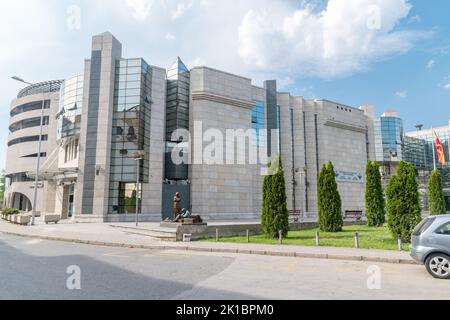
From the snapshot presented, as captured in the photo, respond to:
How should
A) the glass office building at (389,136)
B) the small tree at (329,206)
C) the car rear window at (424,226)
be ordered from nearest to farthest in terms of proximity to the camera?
1. the car rear window at (424,226)
2. the small tree at (329,206)
3. the glass office building at (389,136)

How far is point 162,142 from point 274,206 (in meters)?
19.0

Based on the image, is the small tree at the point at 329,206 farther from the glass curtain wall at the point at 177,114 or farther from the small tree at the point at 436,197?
the glass curtain wall at the point at 177,114

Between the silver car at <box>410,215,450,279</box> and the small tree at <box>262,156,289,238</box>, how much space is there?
8.93 m

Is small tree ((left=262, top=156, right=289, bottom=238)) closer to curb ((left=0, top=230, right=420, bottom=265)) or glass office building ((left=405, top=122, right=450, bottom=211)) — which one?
curb ((left=0, top=230, right=420, bottom=265))

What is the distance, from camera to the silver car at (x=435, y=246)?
7648 mm

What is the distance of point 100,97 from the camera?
3131 cm

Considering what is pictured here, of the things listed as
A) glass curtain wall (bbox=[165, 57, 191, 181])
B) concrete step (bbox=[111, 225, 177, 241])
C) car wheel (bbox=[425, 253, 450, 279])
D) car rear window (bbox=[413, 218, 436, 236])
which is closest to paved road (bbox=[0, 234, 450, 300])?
car wheel (bbox=[425, 253, 450, 279])

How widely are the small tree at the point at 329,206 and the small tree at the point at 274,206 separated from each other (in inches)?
211

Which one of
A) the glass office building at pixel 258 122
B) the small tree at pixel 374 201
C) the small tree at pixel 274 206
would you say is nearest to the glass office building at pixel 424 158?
the glass office building at pixel 258 122

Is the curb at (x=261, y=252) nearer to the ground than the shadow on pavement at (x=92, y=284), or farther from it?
nearer to the ground

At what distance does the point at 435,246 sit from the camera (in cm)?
780

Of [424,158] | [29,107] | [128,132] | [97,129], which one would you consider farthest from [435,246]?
[424,158]

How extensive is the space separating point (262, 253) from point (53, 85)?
57983mm
